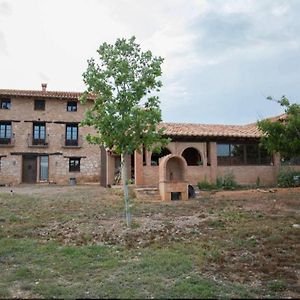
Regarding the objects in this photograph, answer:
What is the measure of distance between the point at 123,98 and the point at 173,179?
319 inches

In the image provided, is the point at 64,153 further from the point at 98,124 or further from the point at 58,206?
the point at 98,124

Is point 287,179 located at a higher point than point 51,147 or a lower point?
lower

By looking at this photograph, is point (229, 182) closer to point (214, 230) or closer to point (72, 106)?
point (214, 230)

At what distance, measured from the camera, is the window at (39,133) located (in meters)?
31.1

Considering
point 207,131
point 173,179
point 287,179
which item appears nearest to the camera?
point 173,179

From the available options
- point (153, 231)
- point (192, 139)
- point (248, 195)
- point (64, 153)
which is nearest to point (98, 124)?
point (153, 231)

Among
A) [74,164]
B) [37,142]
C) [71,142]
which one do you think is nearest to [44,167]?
[37,142]

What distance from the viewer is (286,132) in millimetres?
14016

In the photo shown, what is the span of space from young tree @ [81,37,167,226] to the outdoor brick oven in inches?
247

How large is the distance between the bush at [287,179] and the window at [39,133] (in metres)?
19.5

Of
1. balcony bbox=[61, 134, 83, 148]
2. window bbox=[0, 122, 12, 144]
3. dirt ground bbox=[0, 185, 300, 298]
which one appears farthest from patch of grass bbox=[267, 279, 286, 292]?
window bbox=[0, 122, 12, 144]

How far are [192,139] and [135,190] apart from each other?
19.8 feet

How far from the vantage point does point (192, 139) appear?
22.1 metres

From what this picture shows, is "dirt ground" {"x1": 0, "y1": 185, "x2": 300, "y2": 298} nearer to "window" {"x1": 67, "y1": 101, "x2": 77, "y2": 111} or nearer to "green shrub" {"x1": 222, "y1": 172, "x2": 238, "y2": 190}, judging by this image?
"green shrub" {"x1": 222, "y1": 172, "x2": 238, "y2": 190}
